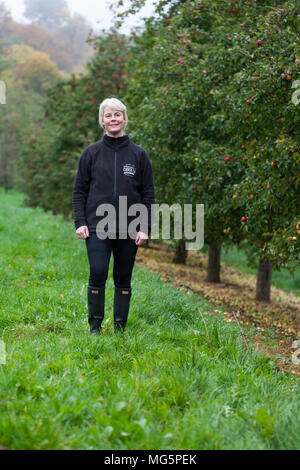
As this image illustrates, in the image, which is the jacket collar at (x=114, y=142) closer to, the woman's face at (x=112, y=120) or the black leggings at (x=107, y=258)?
the woman's face at (x=112, y=120)

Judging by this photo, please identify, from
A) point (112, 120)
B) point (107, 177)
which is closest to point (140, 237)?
point (107, 177)

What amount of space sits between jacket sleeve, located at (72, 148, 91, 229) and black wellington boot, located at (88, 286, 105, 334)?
615 millimetres

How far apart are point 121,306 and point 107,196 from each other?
1050 millimetres

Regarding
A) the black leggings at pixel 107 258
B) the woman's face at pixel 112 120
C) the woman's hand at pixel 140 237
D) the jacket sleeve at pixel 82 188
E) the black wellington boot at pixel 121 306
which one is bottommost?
the black wellington boot at pixel 121 306

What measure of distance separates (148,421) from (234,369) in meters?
1.10

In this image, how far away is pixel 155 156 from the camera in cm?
885

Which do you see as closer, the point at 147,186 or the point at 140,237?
the point at 140,237

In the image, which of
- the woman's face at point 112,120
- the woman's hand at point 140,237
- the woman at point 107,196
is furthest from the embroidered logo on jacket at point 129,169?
the woman's hand at point 140,237

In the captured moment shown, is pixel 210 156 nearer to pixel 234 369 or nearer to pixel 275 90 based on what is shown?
pixel 275 90

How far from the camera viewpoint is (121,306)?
4168 millimetres

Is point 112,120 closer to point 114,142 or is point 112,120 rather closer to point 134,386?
point 114,142

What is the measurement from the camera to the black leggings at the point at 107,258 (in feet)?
13.0

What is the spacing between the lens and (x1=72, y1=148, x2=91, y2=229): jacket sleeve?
401cm

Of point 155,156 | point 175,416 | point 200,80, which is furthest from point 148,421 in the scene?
point 155,156
